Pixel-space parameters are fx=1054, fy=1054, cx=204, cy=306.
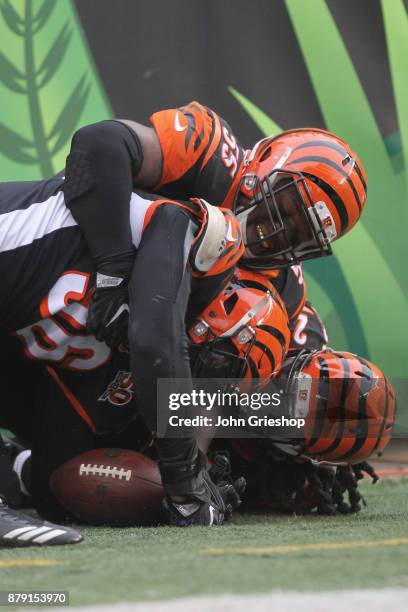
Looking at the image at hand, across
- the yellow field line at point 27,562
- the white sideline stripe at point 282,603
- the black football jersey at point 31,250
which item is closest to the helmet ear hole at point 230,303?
the black football jersey at point 31,250

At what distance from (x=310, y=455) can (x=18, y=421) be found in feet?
2.79

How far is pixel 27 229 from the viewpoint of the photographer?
2.52m

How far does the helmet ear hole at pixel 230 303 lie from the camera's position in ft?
8.73

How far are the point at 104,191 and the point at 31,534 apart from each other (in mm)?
828

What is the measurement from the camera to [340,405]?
2791 mm

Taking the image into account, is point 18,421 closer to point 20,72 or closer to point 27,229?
point 27,229

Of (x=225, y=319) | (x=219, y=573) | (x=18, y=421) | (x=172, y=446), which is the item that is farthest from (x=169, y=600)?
(x=18, y=421)

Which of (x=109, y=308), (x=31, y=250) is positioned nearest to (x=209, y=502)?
(x=109, y=308)

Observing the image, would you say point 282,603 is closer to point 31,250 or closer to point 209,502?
point 209,502

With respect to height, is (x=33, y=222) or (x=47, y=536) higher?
(x=33, y=222)

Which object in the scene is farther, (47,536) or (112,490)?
(112,490)

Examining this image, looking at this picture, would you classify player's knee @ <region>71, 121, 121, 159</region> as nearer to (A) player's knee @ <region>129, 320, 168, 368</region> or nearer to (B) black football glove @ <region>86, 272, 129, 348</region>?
(B) black football glove @ <region>86, 272, 129, 348</region>

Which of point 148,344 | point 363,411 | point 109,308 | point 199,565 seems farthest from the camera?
point 363,411

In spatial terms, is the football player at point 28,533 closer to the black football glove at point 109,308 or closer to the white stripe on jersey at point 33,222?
the black football glove at point 109,308
